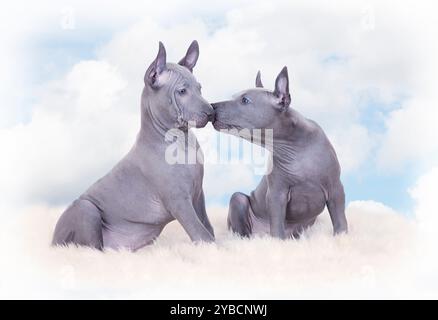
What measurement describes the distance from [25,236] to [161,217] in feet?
4.02

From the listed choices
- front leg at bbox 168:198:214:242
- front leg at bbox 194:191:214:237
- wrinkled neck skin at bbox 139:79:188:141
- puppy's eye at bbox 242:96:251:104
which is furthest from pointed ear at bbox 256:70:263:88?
front leg at bbox 168:198:214:242

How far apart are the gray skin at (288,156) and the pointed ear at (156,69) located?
510mm

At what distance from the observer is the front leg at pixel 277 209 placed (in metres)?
5.00

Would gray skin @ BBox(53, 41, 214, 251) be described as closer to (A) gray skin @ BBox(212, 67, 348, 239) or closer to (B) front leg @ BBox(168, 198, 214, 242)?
(B) front leg @ BBox(168, 198, 214, 242)

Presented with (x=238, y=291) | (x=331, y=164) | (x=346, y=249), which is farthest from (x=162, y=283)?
(x=331, y=164)

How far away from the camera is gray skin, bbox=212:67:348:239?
4934 millimetres

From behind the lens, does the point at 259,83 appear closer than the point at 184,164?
No

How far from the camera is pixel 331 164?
5047mm

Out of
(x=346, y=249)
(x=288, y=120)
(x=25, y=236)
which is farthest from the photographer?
(x=25, y=236)

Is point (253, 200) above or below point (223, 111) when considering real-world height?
below

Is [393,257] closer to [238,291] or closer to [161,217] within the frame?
[238,291]

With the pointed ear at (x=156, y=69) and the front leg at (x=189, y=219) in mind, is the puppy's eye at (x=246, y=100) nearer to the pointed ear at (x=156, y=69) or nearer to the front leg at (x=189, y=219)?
the pointed ear at (x=156, y=69)

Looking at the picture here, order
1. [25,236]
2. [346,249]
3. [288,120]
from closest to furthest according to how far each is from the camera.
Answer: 1. [346,249]
2. [288,120]
3. [25,236]

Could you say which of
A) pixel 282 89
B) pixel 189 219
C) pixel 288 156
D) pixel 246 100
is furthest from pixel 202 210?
pixel 282 89
